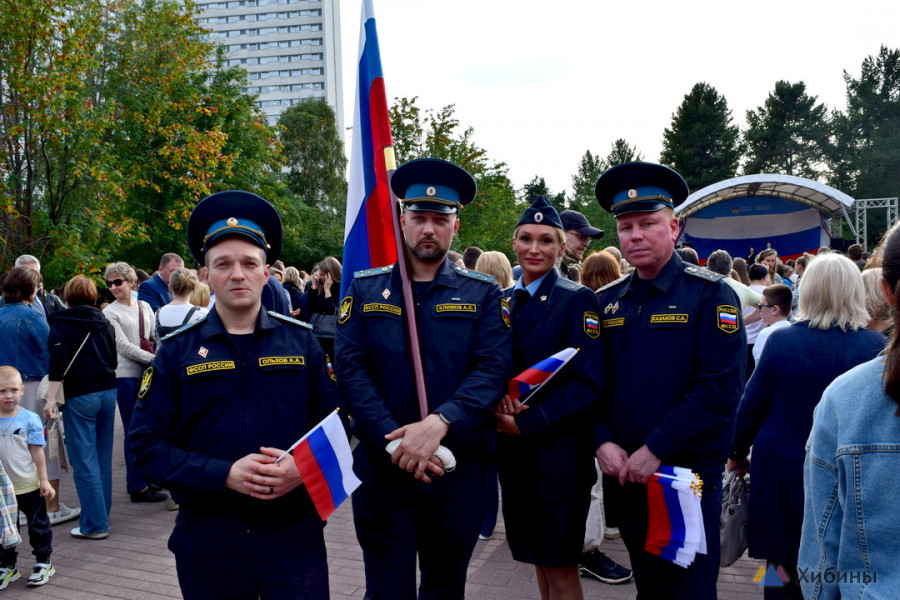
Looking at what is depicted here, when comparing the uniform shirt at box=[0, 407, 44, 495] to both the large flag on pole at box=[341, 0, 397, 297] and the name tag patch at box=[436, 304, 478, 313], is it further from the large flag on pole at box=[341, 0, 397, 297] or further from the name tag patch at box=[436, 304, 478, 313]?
the name tag patch at box=[436, 304, 478, 313]

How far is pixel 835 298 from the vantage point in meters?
3.29

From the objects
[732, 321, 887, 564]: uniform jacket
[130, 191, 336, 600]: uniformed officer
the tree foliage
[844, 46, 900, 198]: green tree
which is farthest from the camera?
[844, 46, 900, 198]: green tree

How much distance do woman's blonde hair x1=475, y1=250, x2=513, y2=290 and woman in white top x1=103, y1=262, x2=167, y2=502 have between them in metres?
3.24

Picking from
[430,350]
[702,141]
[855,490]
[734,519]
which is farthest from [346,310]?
[702,141]

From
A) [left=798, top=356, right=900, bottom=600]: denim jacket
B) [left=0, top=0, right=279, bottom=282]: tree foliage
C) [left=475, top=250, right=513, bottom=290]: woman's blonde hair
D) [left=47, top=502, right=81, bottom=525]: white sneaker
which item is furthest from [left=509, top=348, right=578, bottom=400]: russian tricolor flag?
[left=0, top=0, right=279, bottom=282]: tree foliage

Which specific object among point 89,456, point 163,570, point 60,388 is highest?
point 60,388

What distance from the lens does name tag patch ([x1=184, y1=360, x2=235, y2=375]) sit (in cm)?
246

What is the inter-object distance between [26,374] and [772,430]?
590cm

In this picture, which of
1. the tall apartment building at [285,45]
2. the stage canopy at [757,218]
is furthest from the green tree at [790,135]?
the tall apartment building at [285,45]

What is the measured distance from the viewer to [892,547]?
56.4 inches

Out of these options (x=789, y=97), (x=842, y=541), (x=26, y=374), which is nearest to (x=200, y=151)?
(x=26, y=374)

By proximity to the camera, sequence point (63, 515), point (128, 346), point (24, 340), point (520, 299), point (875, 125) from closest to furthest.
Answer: point (520, 299)
point (24, 340)
point (63, 515)
point (128, 346)
point (875, 125)

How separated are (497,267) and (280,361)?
3.79 m

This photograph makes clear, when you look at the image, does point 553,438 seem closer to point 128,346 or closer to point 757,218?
point 128,346
